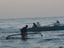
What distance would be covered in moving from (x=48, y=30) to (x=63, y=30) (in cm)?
279

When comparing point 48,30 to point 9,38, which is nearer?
point 9,38

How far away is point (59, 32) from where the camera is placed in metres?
42.5

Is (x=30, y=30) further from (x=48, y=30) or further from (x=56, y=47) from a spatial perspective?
(x=56, y=47)

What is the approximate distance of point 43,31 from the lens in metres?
42.7

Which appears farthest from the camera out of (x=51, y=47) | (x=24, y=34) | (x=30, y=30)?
(x=30, y=30)

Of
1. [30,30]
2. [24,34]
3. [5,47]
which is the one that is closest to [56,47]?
[5,47]

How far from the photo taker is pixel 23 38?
1277 inches

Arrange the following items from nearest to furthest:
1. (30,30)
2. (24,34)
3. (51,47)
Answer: (51,47) < (24,34) < (30,30)

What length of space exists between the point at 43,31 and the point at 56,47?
18.0 m

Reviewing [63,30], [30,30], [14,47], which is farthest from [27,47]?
[63,30]

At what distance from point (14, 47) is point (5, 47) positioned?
0.75 m

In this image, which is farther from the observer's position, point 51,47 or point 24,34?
point 24,34

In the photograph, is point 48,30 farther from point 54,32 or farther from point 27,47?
point 27,47

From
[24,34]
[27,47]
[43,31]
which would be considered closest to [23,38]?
[24,34]
